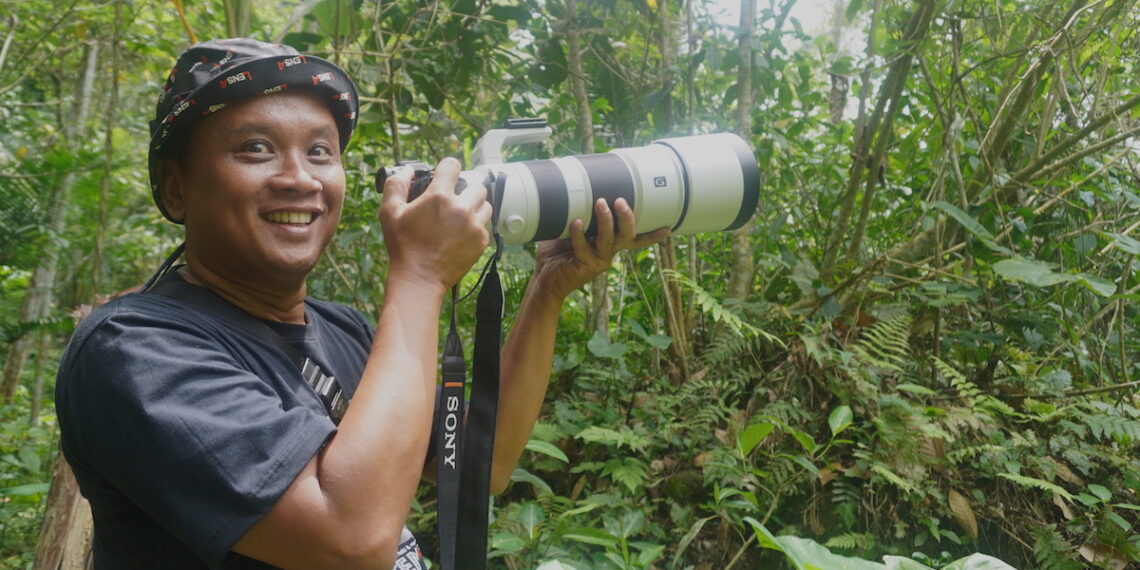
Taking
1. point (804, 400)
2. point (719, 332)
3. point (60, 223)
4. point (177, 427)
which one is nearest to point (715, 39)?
point (719, 332)

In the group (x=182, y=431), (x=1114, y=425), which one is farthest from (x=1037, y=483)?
(x=182, y=431)

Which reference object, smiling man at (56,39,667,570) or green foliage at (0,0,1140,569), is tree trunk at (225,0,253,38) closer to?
green foliage at (0,0,1140,569)

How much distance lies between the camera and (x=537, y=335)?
1.65 meters

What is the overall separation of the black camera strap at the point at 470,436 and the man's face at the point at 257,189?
Answer: 11.9 inches

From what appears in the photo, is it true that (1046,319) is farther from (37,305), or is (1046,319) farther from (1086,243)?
(37,305)

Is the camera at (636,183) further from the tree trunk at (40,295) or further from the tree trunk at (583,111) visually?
the tree trunk at (40,295)

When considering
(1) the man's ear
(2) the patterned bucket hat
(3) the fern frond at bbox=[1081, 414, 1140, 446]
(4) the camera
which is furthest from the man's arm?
(3) the fern frond at bbox=[1081, 414, 1140, 446]

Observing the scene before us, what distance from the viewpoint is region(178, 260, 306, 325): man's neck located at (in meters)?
1.29

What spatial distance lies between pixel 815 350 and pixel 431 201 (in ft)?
6.16

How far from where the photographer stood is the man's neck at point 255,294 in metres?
1.29

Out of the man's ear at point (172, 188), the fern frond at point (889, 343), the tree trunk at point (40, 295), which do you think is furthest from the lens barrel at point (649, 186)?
the tree trunk at point (40, 295)

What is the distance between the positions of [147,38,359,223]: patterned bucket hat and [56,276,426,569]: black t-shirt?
0.89ft

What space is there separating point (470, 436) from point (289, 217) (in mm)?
497

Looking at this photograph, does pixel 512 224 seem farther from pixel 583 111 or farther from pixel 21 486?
pixel 21 486
